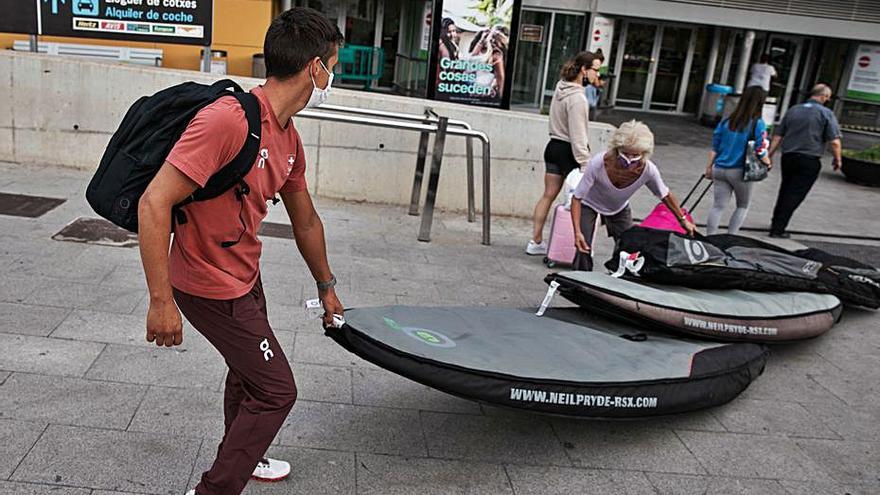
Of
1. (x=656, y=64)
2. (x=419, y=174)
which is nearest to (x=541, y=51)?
(x=656, y=64)

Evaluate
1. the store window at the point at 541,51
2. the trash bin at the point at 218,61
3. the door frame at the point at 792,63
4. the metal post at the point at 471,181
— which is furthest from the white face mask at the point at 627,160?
the door frame at the point at 792,63

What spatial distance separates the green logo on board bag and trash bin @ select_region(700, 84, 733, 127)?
1726 cm

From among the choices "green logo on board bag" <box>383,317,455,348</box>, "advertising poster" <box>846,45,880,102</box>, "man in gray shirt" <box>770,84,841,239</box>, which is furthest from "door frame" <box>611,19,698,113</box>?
"green logo on board bag" <box>383,317,455,348</box>

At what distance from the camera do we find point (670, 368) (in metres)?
3.82

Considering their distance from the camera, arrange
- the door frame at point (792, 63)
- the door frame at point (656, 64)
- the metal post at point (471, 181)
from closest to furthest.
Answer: the metal post at point (471, 181) < the door frame at point (656, 64) < the door frame at point (792, 63)

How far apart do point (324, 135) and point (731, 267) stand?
4395 millimetres

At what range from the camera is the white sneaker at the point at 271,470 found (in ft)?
10.1

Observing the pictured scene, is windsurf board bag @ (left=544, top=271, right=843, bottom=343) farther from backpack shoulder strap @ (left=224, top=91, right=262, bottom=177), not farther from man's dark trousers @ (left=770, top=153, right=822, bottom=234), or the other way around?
man's dark trousers @ (left=770, top=153, right=822, bottom=234)

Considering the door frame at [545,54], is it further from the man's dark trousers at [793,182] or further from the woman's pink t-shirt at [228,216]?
the woman's pink t-shirt at [228,216]

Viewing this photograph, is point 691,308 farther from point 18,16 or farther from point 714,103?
point 714,103

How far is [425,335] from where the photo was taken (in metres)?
3.60

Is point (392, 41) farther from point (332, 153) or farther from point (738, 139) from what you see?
point (738, 139)

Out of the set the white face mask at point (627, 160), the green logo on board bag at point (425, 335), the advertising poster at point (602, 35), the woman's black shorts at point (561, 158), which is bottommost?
the green logo on board bag at point (425, 335)

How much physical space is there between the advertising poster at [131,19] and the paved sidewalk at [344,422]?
11.7 ft
